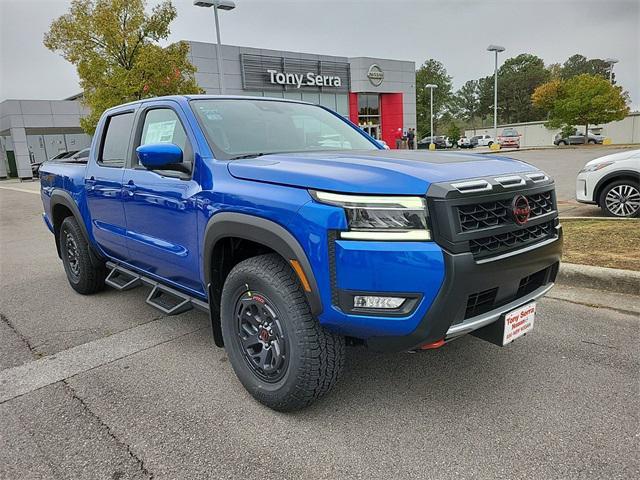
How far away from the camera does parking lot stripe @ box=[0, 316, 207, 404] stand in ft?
10.5

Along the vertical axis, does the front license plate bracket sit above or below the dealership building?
below

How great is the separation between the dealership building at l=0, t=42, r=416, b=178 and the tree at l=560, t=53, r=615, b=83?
217ft

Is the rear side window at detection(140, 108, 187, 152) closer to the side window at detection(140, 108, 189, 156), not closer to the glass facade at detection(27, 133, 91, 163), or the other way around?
the side window at detection(140, 108, 189, 156)

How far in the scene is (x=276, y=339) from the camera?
259cm

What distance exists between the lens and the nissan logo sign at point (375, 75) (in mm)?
36372

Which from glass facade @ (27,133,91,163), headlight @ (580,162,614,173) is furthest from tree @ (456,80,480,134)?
headlight @ (580,162,614,173)

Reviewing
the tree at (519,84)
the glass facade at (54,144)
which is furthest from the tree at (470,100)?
the glass facade at (54,144)

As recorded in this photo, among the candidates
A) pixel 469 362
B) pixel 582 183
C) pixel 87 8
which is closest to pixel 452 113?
pixel 87 8

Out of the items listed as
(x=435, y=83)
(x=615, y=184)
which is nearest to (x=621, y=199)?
(x=615, y=184)

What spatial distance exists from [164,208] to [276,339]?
1317 mm

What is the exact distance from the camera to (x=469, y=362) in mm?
3207

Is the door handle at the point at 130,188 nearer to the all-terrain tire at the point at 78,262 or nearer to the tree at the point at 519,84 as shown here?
the all-terrain tire at the point at 78,262

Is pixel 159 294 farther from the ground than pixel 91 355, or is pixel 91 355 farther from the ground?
pixel 159 294

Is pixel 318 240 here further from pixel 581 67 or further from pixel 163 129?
pixel 581 67
